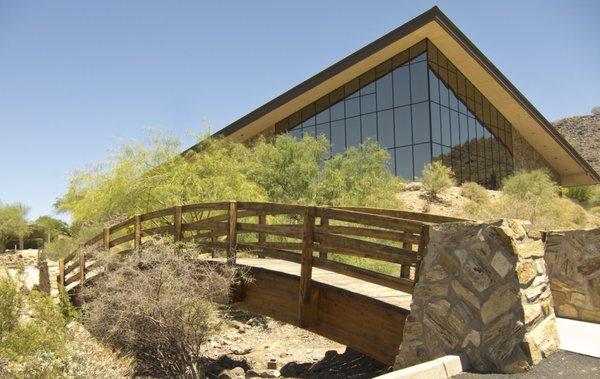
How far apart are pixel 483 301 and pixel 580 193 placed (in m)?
49.3

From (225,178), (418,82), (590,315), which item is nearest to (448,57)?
(418,82)

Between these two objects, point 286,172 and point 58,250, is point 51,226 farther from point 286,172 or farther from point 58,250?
point 286,172

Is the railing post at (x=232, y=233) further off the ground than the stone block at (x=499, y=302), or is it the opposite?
the railing post at (x=232, y=233)

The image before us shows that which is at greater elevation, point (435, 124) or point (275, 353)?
point (435, 124)

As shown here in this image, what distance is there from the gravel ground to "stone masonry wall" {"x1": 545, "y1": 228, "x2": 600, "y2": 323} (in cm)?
253

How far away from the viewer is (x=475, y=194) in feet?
103

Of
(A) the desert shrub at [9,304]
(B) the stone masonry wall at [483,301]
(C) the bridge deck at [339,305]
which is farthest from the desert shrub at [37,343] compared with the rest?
(B) the stone masonry wall at [483,301]

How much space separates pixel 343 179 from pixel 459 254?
20.1m

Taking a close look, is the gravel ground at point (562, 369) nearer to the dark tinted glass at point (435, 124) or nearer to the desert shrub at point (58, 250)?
the dark tinted glass at point (435, 124)

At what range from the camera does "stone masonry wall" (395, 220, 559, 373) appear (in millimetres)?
5797

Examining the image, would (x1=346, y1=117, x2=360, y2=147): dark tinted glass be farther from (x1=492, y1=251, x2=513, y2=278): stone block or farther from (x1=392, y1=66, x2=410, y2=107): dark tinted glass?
(x1=492, y1=251, x2=513, y2=278): stone block

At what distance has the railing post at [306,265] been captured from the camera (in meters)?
8.78

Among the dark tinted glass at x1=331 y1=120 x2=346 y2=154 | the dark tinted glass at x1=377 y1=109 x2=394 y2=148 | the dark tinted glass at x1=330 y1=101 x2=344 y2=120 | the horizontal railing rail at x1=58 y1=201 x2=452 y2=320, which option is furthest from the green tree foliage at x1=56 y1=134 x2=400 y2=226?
the horizontal railing rail at x1=58 y1=201 x2=452 y2=320

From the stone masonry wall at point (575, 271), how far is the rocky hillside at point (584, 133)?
256 ft
